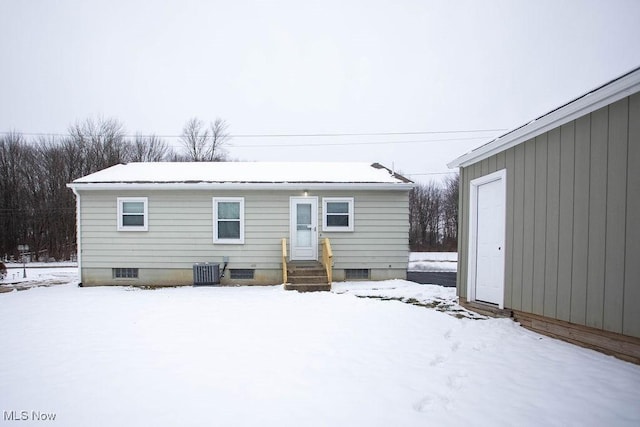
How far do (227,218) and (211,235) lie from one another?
2.25 ft

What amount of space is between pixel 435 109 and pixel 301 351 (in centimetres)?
12127

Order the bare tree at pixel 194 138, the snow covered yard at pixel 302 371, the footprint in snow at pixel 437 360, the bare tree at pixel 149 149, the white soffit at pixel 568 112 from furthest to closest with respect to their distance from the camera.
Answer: the bare tree at pixel 194 138
the bare tree at pixel 149 149
the footprint in snow at pixel 437 360
the white soffit at pixel 568 112
the snow covered yard at pixel 302 371

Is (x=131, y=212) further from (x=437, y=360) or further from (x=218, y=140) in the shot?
(x=218, y=140)

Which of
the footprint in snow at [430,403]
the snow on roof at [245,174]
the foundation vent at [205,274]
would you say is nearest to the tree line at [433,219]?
the snow on roof at [245,174]

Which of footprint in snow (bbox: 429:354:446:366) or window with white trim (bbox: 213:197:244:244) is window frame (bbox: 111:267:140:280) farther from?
footprint in snow (bbox: 429:354:446:366)

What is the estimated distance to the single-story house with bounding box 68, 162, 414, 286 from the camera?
10.1m

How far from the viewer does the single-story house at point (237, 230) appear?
10.1 m

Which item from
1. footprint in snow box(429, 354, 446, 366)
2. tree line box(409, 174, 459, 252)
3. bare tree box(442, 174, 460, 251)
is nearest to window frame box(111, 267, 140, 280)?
footprint in snow box(429, 354, 446, 366)

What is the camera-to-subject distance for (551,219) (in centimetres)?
470

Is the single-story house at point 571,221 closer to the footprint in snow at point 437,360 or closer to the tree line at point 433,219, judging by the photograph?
the footprint in snow at point 437,360

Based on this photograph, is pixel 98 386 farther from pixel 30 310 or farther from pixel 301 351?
pixel 30 310

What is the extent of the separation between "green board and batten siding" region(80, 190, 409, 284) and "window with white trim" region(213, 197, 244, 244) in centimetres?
15

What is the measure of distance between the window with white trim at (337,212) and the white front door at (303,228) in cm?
30

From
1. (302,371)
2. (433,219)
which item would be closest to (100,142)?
(433,219)
